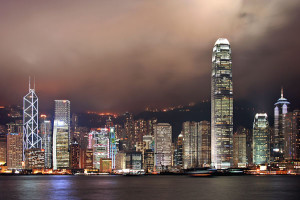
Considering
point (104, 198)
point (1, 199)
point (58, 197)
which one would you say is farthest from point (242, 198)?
point (1, 199)

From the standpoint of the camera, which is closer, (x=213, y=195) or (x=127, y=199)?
(x=127, y=199)

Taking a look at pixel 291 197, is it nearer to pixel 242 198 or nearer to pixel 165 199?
pixel 242 198

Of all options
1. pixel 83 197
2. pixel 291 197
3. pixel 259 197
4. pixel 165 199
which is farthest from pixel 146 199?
pixel 291 197

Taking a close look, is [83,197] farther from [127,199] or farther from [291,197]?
[291,197]

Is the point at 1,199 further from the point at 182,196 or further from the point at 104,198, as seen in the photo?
the point at 182,196

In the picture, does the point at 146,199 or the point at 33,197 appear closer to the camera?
the point at 146,199

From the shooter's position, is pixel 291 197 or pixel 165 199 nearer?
pixel 165 199

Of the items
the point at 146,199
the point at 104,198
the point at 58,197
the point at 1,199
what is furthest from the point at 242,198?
the point at 1,199
